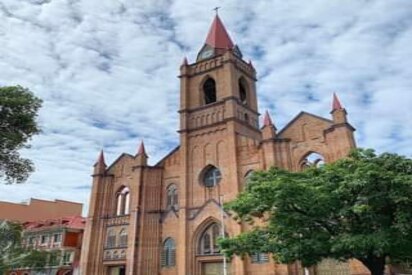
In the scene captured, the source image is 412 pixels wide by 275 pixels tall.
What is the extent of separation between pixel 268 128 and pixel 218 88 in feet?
25.6

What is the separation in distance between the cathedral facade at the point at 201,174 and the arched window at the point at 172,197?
9 centimetres

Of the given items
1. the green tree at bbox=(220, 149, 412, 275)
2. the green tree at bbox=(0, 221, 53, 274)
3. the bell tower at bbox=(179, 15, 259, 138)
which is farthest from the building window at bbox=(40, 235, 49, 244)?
the green tree at bbox=(220, 149, 412, 275)

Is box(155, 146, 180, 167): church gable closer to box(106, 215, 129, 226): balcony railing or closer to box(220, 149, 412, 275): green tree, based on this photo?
box(106, 215, 129, 226): balcony railing

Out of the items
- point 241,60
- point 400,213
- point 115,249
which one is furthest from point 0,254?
point 241,60

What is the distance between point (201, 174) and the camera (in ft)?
111

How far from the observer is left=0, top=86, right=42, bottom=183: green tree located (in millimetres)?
16312

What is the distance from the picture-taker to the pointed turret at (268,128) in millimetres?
30625

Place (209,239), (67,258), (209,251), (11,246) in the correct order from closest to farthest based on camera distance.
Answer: (11,246), (209,251), (209,239), (67,258)

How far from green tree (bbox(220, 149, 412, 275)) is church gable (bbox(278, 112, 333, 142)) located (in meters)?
10.7

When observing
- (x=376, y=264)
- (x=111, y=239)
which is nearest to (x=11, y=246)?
(x=111, y=239)

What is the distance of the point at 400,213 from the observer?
1502cm

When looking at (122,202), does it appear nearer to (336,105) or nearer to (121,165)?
(121,165)

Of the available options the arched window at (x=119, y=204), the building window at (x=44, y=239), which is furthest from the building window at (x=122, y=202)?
the building window at (x=44, y=239)

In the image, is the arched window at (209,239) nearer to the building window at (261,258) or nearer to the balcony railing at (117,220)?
the building window at (261,258)
